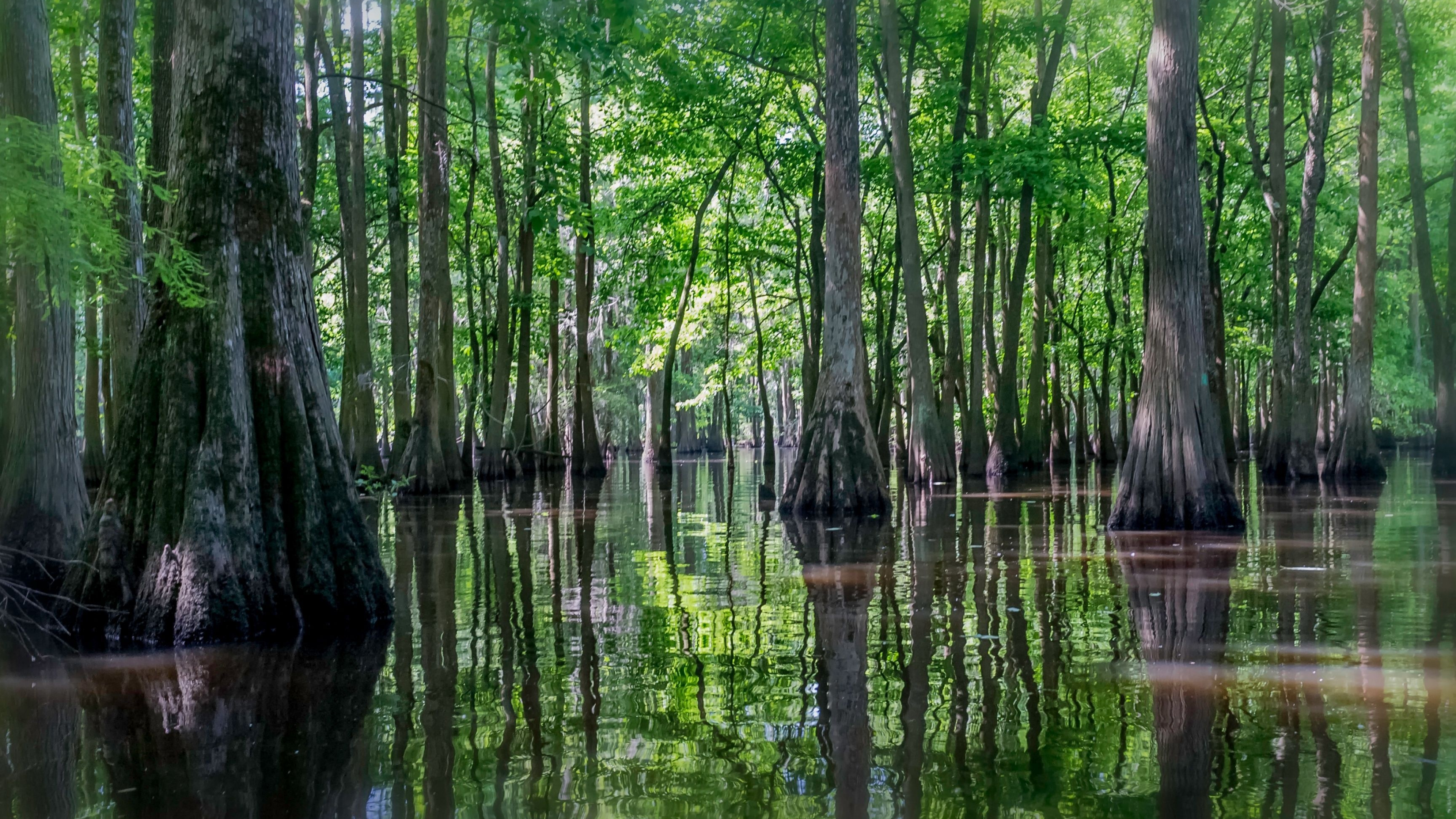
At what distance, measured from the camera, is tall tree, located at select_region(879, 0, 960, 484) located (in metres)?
20.3

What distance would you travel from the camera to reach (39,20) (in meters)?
9.25

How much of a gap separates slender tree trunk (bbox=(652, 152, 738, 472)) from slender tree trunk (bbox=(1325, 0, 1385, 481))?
1262 cm

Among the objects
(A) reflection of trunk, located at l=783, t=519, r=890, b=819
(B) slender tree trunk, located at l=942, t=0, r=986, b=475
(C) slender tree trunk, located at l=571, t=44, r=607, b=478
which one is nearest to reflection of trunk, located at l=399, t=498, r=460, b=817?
(A) reflection of trunk, located at l=783, t=519, r=890, b=819

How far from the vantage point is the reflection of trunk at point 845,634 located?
3631 mm

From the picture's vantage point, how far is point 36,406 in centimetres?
940

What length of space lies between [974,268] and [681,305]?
7816 millimetres

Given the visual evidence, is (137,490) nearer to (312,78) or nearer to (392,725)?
(392,725)

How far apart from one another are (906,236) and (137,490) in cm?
1547

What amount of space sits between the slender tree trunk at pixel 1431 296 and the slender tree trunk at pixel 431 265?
646 inches

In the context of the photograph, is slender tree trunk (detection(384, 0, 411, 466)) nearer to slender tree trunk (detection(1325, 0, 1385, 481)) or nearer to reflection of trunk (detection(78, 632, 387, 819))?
reflection of trunk (detection(78, 632, 387, 819))

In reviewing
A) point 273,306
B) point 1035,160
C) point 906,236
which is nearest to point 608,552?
point 273,306

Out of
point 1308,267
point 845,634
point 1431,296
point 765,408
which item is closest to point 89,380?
point 765,408

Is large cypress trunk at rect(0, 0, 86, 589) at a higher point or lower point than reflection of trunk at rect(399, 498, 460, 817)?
higher

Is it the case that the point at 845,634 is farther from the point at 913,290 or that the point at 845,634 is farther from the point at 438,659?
the point at 913,290
